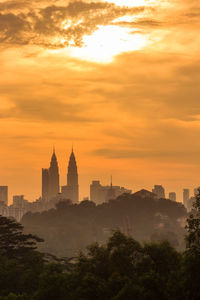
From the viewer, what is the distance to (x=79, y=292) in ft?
200

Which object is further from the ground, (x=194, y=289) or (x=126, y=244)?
(x=126, y=244)

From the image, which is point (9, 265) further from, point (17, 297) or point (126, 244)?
point (126, 244)

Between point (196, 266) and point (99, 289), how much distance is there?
466 inches

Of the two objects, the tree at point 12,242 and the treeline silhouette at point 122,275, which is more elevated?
the tree at point 12,242

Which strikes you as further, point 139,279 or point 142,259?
point 142,259

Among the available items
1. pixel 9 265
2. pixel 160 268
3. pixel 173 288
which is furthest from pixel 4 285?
pixel 173 288

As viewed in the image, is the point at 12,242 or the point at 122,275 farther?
the point at 12,242

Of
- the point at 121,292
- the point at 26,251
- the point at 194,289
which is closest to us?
the point at 194,289

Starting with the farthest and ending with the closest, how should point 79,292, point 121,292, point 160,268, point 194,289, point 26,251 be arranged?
point 26,251, point 160,268, point 79,292, point 121,292, point 194,289

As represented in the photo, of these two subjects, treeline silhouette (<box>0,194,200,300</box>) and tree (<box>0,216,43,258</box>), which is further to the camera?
tree (<box>0,216,43,258</box>)

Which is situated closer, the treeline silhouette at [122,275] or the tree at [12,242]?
the treeline silhouette at [122,275]

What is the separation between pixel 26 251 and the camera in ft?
292

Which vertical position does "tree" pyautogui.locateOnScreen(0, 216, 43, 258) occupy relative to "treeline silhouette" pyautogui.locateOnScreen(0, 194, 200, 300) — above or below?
above

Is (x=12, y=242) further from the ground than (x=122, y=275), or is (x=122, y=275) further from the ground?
(x=12, y=242)
